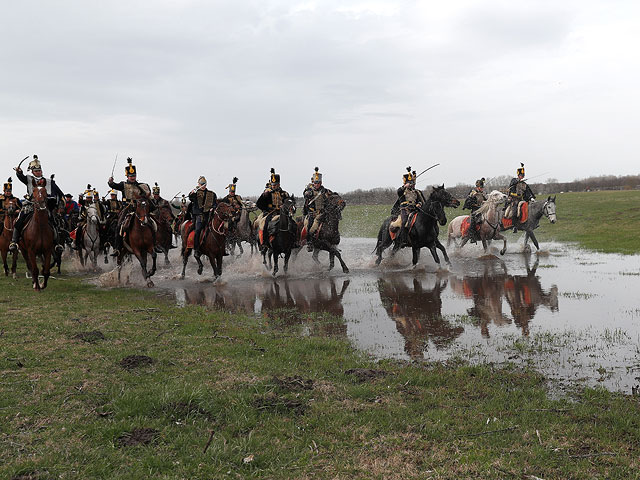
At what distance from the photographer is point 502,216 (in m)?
19.8

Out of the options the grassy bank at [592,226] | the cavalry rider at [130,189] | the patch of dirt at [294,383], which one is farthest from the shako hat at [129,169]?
the grassy bank at [592,226]

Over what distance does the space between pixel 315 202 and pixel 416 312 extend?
720cm

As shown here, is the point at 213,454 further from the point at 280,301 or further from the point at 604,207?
the point at 604,207

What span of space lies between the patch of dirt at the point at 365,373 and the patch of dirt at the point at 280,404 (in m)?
0.96

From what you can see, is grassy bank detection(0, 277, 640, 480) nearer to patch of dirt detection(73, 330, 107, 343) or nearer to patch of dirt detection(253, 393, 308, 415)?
patch of dirt detection(253, 393, 308, 415)

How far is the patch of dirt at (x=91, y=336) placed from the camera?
7677 millimetres

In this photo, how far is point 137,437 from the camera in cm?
441

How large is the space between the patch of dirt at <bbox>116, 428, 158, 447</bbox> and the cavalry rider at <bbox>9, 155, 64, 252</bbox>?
950cm

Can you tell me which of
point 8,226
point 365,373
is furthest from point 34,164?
point 365,373

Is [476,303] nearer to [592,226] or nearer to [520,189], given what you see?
[520,189]

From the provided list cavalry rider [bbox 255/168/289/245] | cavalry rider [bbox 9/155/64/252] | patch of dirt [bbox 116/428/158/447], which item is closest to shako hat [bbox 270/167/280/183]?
cavalry rider [bbox 255/168/289/245]

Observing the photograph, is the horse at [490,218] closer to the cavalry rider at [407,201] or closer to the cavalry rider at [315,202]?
the cavalry rider at [407,201]

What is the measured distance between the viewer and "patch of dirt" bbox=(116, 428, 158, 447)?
4312 mm

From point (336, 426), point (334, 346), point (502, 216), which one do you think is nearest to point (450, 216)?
point (502, 216)
